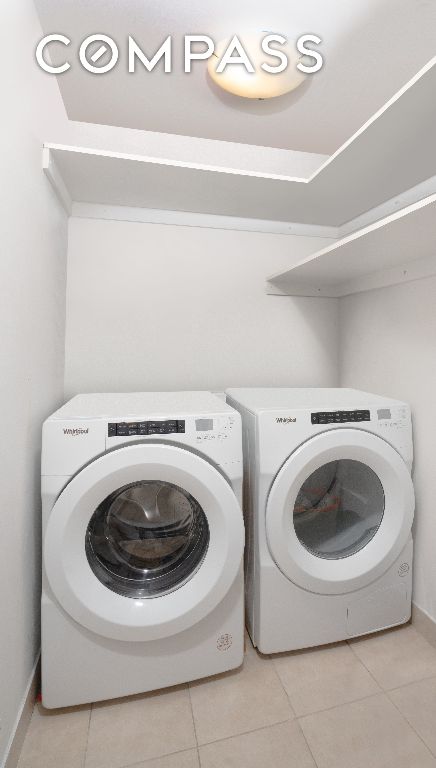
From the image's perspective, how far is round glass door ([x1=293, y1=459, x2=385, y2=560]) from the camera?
1.39 metres

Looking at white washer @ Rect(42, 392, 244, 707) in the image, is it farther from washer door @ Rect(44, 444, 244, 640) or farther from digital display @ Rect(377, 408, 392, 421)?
digital display @ Rect(377, 408, 392, 421)

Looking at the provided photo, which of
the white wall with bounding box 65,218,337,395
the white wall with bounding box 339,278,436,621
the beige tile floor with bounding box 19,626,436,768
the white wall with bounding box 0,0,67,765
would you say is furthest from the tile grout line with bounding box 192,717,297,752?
the white wall with bounding box 65,218,337,395

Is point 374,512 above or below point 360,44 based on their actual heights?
below

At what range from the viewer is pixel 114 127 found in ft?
5.89

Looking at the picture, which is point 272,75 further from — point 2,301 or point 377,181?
point 2,301

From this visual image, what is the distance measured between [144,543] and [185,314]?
110 cm

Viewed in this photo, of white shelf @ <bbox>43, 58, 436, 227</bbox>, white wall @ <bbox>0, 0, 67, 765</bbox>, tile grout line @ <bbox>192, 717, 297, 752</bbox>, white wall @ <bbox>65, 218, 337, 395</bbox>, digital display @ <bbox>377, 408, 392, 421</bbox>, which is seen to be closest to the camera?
white wall @ <bbox>0, 0, 67, 765</bbox>

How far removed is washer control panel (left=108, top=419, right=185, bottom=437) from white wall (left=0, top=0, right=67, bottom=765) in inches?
10.4

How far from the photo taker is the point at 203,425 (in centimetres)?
116

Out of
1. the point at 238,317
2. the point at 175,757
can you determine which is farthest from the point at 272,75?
the point at 175,757

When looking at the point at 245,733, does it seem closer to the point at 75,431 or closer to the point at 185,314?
the point at 75,431

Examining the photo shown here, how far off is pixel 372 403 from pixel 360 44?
4.13 feet

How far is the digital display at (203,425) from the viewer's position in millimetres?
1158

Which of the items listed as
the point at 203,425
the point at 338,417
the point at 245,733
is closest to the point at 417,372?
the point at 338,417
